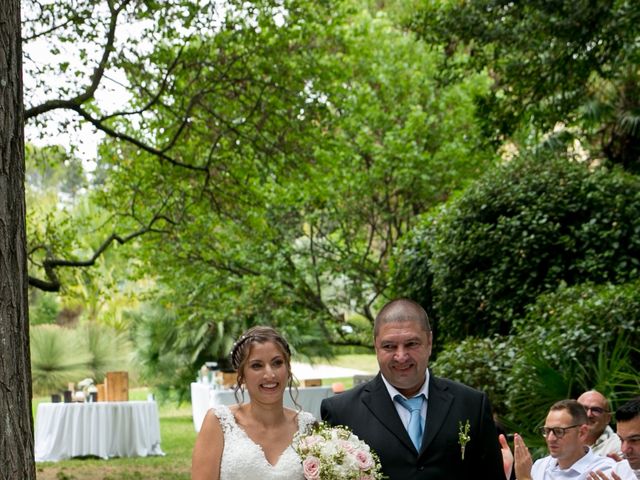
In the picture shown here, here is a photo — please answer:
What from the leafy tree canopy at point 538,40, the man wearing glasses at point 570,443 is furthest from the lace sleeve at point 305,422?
the leafy tree canopy at point 538,40

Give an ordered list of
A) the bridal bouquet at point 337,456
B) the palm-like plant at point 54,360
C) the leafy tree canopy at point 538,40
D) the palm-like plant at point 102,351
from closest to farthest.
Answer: the bridal bouquet at point 337,456 → the leafy tree canopy at point 538,40 → the palm-like plant at point 54,360 → the palm-like plant at point 102,351

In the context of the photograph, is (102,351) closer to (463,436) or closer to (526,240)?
(526,240)

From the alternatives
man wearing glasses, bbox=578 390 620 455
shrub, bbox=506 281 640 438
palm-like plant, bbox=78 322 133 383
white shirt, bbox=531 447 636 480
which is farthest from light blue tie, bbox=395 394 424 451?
palm-like plant, bbox=78 322 133 383

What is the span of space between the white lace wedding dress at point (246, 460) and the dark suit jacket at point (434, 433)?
0.52 m

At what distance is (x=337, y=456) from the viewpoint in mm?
4852

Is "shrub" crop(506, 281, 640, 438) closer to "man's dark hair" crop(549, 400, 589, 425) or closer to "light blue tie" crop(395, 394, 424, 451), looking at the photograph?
"man's dark hair" crop(549, 400, 589, 425)

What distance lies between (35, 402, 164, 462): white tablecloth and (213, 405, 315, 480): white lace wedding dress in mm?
16480

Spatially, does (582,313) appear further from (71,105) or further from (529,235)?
(71,105)

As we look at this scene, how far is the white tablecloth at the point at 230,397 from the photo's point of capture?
68.5 feet

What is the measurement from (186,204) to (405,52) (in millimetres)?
9411

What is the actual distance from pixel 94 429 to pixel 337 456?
697 inches

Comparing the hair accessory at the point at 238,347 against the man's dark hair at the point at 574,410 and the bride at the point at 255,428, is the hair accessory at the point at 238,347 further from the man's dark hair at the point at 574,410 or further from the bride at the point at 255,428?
the man's dark hair at the point at 574,410

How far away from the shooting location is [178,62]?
1563 cm

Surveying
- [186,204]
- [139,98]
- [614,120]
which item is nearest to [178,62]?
[139,98]
